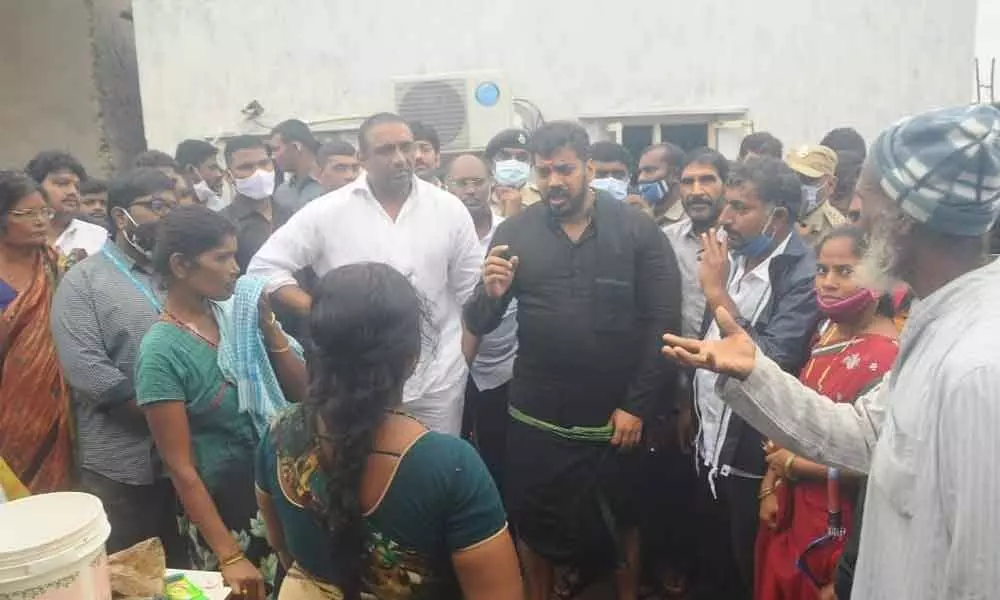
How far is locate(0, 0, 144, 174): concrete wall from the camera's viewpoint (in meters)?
9.24

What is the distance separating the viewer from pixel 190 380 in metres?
2.40

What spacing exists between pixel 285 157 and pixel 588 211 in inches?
144

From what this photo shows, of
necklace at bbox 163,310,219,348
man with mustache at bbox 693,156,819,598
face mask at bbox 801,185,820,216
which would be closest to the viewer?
necklace at bbox 163,310,219,348

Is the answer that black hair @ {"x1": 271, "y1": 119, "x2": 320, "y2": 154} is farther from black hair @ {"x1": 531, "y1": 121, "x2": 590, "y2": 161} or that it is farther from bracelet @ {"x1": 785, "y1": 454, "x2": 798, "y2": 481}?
bracelet @ {"x1": 785, "y1": 454, "x2": 798, "y2": 481}

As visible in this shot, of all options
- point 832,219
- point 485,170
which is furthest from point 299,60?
point 832,219

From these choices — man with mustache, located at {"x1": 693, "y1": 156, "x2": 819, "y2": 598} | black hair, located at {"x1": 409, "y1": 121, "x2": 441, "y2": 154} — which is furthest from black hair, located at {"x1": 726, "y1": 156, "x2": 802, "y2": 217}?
black hair, located at {"x1": 409, "y1": 121, "x2": 441, "y2": 154}

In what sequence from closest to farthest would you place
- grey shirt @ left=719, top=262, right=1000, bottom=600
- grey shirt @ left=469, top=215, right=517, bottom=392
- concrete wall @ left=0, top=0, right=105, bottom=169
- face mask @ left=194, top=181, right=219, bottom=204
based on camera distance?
1. grey shirt @ left=719, top=262, right=1000, bottom=600
2. grey shirt @ left=469, top=215, right=517, bottom=392
3. face mask @ left=194, top=181, right=219, bottom=204
4. concrete wall @ left=0, top=0, right=105, bottom=169

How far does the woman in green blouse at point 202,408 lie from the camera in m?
2.34

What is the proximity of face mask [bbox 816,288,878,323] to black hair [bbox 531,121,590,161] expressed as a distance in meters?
1.18

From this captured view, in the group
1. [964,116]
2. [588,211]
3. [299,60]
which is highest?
[299,60]

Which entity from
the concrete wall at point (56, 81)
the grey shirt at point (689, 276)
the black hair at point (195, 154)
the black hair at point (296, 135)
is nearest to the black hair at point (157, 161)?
the black hair at point (296, 135)

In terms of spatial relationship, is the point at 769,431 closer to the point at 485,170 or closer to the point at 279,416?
the point at 279,416

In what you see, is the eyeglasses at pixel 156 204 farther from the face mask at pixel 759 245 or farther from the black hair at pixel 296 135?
the black hair at pixel 296 135

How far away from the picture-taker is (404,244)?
3.38 metres
